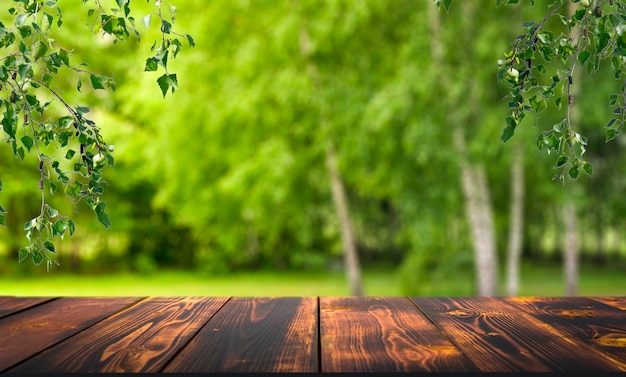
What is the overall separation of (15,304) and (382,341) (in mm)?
1507

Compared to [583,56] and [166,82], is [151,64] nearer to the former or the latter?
[166,82]

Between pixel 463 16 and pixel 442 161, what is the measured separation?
2315 mm

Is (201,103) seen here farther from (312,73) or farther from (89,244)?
(89,244)

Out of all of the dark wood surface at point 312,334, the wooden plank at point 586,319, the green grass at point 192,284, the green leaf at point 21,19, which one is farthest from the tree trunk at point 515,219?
the green leaf at point 21,19

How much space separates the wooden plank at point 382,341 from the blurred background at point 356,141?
28.9 ft

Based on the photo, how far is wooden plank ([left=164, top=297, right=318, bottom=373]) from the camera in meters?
1.76

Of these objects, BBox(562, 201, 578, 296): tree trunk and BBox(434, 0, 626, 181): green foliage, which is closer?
BBox(434, 0, 626, 181): green foliage

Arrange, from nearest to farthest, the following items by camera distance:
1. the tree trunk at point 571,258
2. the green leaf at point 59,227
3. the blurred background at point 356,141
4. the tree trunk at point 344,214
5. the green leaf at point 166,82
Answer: the green leaf at point 166,82, the green leaf at point 59,227, the blurred background at point 356,141, the tree trunk at point 571,258, the tree trunk at point 344,214

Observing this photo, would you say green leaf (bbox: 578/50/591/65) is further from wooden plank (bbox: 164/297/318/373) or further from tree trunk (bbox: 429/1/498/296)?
tree trunk (bbox: 429/1/498/296)

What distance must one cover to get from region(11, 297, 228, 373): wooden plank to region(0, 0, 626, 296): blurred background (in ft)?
29.6

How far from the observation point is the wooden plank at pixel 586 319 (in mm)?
2029

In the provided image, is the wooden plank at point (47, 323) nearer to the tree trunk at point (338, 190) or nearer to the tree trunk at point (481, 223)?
the tree trunk at point (481, 223)

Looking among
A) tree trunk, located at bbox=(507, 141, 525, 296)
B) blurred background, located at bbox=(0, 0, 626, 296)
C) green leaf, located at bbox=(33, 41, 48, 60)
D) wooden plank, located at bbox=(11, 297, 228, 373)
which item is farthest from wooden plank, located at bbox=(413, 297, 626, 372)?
tree trunk, located at bbox=(507, 141, 525, 296)

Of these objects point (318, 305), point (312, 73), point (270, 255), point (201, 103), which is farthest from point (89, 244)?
point (318, 305)
